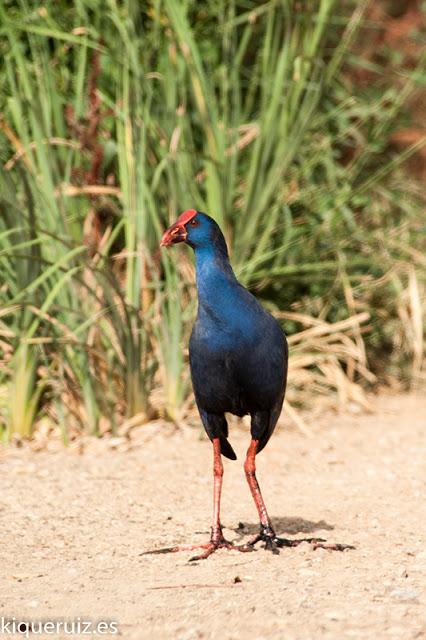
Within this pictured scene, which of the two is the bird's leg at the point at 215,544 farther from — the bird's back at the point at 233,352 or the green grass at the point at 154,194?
the green grass at the point at 154,194

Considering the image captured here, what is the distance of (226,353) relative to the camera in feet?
12.5

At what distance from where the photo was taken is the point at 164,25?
6320 millimetres

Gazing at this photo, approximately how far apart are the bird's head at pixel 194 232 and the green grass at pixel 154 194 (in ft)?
4.53

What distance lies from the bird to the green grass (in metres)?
1.47

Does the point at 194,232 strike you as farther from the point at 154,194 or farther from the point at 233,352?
the point at 154,194

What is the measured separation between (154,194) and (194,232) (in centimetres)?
218

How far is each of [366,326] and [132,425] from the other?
5.92ft

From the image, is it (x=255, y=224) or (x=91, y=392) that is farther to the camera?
(x=255, y=224)

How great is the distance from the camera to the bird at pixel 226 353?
151 inches

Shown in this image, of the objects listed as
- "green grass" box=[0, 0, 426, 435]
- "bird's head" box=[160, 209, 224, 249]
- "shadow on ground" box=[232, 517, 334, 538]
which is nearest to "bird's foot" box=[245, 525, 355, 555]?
"shadow on ground" box=[232, 517, 334, 538]

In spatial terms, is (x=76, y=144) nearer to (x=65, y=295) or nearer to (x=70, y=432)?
(x=65, y=295)

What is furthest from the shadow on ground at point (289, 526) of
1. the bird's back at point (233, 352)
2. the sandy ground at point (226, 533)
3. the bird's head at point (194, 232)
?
the bird's head at point (194, 232)

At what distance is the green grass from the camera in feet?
18.8

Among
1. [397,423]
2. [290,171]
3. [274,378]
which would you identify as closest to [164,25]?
[290,171]
